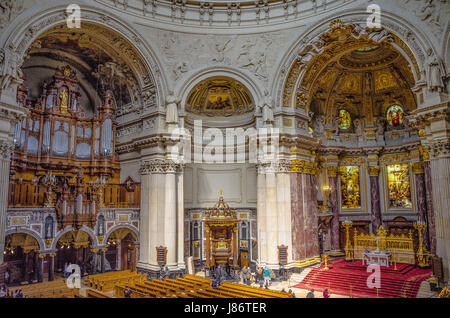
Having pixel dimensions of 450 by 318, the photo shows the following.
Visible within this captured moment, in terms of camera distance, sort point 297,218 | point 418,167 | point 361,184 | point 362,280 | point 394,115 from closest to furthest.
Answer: point 362,280 < point 297,218 < point 418,167 < point 394,115 < point 361,184

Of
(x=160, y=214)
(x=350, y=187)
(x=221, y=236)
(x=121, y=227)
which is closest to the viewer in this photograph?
(x=160, y=214)

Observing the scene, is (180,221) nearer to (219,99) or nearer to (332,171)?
(219,99)

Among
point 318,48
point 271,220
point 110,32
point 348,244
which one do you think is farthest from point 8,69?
point 348,244

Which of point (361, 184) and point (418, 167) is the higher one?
point (418, 167)

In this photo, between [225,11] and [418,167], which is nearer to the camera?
[225,11]

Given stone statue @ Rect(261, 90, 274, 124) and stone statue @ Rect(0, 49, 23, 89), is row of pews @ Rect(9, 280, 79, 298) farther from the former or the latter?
stone statue @ Rect(261, 90, 274, 124)

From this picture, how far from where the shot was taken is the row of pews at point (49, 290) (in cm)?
1681

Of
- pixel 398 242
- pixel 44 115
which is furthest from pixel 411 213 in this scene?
pixel 44 115

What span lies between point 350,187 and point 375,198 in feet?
6.40

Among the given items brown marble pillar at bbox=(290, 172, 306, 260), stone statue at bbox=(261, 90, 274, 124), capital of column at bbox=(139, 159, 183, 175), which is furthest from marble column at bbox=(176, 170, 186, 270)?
brown marble pillar at bbox=(290, 172, 306, 260)

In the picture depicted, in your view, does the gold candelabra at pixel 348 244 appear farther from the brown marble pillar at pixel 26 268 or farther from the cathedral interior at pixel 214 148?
the brown marble pillar at pixel 26 268

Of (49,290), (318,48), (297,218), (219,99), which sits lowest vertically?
(49,290)

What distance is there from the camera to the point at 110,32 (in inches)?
804
